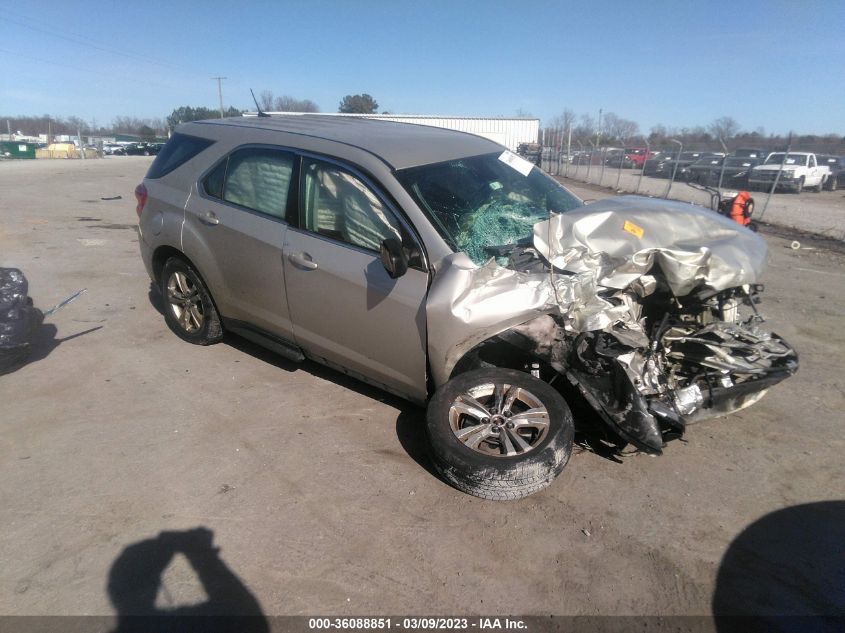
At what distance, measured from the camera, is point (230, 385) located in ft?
14.4

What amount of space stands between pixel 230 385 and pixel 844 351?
204 inches

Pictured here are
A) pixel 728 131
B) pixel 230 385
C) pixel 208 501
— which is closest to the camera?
pixel 208 501

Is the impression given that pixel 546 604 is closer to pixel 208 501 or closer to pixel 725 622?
pixel 725 622

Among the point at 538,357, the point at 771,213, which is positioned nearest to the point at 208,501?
the point at 538,357

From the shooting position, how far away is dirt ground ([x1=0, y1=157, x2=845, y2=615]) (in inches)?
99.5

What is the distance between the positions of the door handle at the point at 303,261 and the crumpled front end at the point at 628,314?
943 millimetres

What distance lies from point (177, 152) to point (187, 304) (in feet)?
4.30

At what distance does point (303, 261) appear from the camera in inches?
150

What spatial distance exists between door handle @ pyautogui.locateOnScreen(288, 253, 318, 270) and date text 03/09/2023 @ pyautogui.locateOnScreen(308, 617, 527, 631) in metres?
2.11

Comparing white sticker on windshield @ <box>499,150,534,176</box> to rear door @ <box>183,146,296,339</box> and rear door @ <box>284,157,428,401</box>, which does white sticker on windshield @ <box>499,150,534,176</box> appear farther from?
rear door @ <box>183,146,296,339</box>

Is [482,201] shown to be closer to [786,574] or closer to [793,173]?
[786,574]

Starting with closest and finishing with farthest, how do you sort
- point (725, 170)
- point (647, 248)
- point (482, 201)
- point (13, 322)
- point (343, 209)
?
1. point (647, 248)
2. point (343, 209)
3. point (482, 201)
4. point (13, 322)
5. point (725, 170)

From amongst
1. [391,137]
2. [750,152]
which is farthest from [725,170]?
[391,137]

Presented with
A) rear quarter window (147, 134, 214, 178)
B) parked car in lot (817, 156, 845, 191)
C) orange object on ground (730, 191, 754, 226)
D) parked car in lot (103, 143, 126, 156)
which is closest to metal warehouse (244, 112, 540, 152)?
parked car in lot (817, 156, 845, 191)
